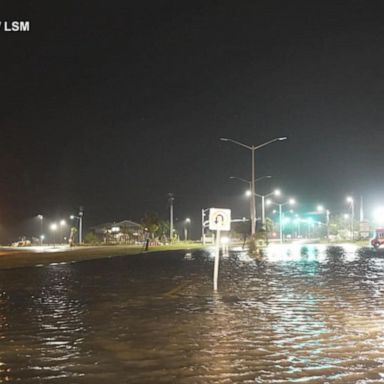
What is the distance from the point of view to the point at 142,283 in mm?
20562

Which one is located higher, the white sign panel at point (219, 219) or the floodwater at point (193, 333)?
the white sign panel at point (219, 219)

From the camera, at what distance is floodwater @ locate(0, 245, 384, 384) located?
7.81 m

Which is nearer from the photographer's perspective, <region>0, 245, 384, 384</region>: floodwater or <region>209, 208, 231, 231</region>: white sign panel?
<region>0, 245, 384, 384</region>: floodwater

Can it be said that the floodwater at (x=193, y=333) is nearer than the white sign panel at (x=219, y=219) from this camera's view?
Yes

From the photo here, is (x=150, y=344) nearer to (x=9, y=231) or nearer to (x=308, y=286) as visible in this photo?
(x=308, y=286)

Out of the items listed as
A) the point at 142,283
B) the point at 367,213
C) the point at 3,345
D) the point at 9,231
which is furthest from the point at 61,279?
the point at 367,213

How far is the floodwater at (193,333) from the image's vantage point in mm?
7809

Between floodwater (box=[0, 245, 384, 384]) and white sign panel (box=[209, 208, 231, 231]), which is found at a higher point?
white sign panel (box=[209, 208, 231, 231])

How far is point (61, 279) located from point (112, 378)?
1570 centimetres

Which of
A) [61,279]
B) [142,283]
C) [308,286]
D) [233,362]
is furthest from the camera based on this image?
[61,279]

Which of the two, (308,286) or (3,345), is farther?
(308,286)

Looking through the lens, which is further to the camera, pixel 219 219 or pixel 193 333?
pixel 219 219

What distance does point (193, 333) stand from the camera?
10.6 metres

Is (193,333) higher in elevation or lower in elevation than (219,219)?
lower
